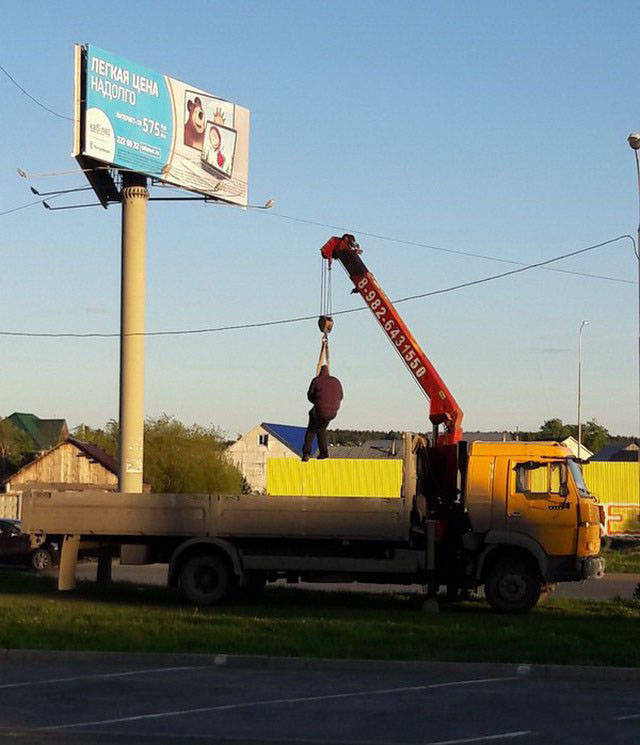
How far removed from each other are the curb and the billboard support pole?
1714 cm

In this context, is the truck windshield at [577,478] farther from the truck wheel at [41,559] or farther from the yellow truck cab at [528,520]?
the truck wheel at [41,559]

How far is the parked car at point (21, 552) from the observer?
32.8 metres

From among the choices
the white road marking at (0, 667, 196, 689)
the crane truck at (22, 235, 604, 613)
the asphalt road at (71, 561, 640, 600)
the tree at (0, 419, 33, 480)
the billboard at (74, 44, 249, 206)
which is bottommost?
the asphalt road at (71, 561, 640, 600)

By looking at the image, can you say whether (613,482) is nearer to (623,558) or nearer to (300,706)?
(623,558)

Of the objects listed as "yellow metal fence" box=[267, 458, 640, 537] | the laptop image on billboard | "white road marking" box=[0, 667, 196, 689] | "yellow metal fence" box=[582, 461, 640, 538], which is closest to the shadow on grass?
"white road marking" box=[0, 667, 196, 689]

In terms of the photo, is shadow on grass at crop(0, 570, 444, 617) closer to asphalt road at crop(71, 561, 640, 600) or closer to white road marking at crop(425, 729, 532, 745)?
asphalt road at crop(71, 561, 640, 600)

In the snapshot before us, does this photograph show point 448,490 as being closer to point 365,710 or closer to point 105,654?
point 105,654

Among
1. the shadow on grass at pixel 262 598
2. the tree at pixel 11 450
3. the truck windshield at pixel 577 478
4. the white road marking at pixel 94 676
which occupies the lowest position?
the white road marking at pixel 94 676

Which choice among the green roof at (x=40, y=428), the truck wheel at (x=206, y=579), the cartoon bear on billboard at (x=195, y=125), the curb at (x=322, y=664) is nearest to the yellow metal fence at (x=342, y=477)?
the cartoon bear on billboard at (x=195, y=125)

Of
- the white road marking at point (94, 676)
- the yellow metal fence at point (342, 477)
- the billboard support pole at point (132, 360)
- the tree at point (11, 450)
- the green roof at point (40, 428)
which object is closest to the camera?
the white road marking at point (94, 676)

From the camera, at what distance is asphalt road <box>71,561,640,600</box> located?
86.2ft

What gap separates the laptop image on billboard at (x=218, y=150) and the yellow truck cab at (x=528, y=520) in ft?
64.8

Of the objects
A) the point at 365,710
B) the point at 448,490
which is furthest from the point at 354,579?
the point at 365,710

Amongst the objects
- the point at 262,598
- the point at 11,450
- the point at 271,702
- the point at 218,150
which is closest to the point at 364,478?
the point at 218,150
